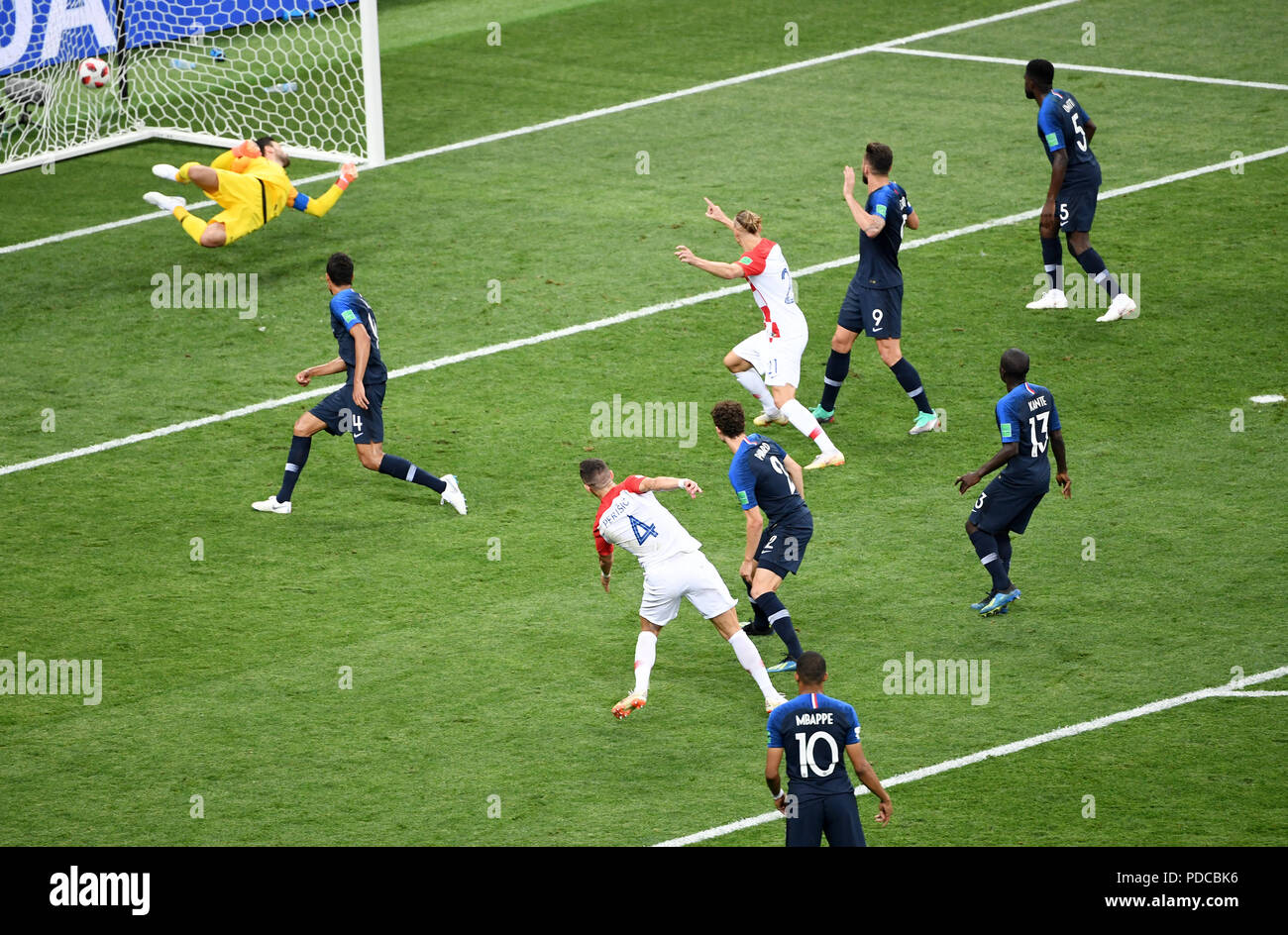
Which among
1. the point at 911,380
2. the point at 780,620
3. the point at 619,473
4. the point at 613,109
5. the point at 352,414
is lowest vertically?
the point at 780,620

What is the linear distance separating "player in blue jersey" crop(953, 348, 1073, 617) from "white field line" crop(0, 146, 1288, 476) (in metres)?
5.79

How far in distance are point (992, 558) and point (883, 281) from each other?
334cm

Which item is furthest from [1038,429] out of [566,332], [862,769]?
[566,332]

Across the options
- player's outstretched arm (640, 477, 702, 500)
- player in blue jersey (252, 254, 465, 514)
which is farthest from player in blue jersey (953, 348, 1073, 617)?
player in blue jersey (252, 254, 465, 514)

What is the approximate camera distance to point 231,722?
1112cm

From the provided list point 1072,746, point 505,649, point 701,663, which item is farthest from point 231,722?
point 1072,746

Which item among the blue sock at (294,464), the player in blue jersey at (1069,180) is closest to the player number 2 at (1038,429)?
the player in blue jersey at (1069,180)

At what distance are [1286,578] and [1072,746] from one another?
2716 mm

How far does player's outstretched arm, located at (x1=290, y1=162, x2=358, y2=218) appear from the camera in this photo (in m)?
17.9

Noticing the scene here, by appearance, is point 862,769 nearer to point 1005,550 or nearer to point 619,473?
point 1005,550

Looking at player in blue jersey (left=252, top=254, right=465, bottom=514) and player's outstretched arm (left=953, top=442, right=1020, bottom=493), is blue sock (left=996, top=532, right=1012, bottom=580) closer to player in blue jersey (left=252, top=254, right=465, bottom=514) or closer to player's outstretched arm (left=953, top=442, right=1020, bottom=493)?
player's outstretched arm (left=953, top=442, right=1020, bottom=493)

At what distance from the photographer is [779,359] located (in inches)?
563

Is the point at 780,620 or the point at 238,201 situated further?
the point at 238,201
